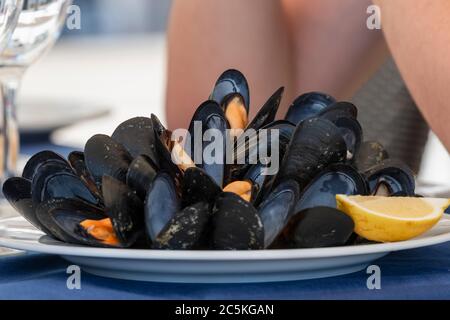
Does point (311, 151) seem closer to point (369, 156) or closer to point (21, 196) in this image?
point (369, 156)

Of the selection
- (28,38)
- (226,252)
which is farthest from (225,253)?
(28,38)

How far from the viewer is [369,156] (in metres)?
0.63

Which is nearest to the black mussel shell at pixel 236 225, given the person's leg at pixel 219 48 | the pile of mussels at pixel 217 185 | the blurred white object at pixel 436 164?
the pile of mussels at pixel 217 185

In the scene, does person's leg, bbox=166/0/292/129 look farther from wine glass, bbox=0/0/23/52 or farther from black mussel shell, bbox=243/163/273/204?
black mussel shell, bbox=243/163/273/204

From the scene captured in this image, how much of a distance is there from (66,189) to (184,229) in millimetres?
126

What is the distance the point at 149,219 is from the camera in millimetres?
495

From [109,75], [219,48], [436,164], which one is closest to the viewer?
[219,48]

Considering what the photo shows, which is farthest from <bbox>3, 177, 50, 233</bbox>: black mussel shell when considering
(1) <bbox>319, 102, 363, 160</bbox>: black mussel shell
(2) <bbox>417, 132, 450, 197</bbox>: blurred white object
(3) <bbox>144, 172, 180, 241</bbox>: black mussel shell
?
(2) <bbox>417, 132, 450, 197</bbox>: blurred white object

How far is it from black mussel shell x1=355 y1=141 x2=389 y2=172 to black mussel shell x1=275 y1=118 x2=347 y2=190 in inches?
2.6

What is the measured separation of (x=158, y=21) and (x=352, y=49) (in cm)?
894

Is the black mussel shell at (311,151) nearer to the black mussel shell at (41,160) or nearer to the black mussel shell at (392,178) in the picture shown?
the black mussel shell at (392,178)

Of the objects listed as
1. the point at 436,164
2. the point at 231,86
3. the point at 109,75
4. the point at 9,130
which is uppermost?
the point at 231,86
